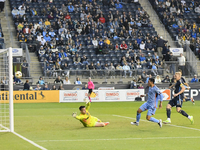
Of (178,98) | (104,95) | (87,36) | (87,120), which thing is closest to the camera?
A: (87,120)

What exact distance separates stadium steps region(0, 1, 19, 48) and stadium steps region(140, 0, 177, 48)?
15.7 m

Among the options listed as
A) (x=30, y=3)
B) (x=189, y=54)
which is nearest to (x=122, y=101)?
(x=189, y=54)

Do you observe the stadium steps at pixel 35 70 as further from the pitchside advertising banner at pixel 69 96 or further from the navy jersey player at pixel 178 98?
the navy jersey player at pixel 178 98

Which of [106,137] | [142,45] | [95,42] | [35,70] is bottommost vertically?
[106,137]

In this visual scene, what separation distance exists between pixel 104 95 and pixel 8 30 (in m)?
12.9

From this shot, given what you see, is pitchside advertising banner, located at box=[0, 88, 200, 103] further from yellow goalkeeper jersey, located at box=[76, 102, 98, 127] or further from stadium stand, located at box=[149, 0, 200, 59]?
yellow goalkeeper jersey, located at box=[76, 102, 98, 127]

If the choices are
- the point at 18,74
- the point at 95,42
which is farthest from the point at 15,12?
the point at 18,74

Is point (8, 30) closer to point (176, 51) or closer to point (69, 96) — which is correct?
point (69, 96)

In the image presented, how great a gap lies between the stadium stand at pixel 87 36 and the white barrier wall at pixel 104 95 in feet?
9.15

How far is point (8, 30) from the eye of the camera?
35.8 metres

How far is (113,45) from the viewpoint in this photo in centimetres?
3566

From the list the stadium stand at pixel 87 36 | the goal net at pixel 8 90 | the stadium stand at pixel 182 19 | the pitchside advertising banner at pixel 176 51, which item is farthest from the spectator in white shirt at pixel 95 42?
the goal net at pixel 8 90

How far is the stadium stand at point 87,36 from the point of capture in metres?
32.4

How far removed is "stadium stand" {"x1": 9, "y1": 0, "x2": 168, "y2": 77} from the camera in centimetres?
3241
